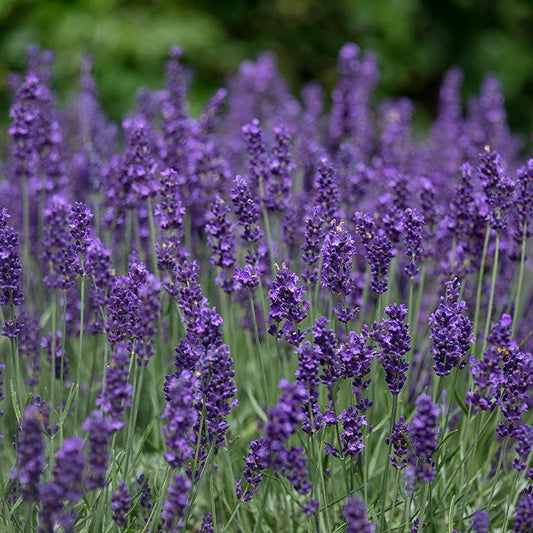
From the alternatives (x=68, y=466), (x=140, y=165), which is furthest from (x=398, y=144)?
(x=68, y=466)

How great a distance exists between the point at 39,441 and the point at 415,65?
24.9 ft

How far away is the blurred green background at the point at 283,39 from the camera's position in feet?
25.1

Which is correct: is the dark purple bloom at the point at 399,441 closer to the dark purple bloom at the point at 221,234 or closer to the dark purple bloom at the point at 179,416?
the dark purple bloom at the point at 179,416

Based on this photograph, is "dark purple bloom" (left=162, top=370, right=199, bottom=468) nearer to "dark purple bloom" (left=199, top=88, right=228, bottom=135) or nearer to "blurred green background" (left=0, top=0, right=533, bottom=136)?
"dark purple bloom" (left=199, top=88, right=228, bottom=135)

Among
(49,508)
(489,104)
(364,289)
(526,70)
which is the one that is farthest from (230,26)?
(49,508)

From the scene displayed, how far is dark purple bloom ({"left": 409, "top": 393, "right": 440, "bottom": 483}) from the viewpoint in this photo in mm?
1972

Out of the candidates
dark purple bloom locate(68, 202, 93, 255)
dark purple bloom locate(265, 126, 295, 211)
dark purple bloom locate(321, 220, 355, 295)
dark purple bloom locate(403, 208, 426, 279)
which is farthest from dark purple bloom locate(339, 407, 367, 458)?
dark purple bloom locate(265, 126, 295, 211)

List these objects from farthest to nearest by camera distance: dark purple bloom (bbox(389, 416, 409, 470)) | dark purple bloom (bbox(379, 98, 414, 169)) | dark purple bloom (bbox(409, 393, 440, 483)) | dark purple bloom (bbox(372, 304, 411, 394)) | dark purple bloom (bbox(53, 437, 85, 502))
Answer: dark purple bloom (bbox(379, 98, 414, 169))
dark purple bloom (bbox(389, 416, 409, 470))
dark purple bloom (bbox(372, 304, 411, 394))
dark purple bloom (bbox(409, 393, 440, 483))
dark purple bloom (bbox(53, 437, 85, 502))

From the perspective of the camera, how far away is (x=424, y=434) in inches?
79.0

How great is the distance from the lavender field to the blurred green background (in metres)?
3.01

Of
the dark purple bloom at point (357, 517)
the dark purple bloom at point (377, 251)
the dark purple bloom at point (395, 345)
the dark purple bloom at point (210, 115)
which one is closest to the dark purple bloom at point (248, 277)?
the dark purple bloom at point (377, 251)

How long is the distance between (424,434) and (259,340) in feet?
4.08

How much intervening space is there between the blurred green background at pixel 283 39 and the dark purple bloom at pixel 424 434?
236 inches

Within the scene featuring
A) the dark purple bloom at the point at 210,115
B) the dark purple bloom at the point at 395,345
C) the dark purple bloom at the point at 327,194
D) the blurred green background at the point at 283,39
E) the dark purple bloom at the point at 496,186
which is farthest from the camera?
Result: the blurred green background at the point at 283,39
